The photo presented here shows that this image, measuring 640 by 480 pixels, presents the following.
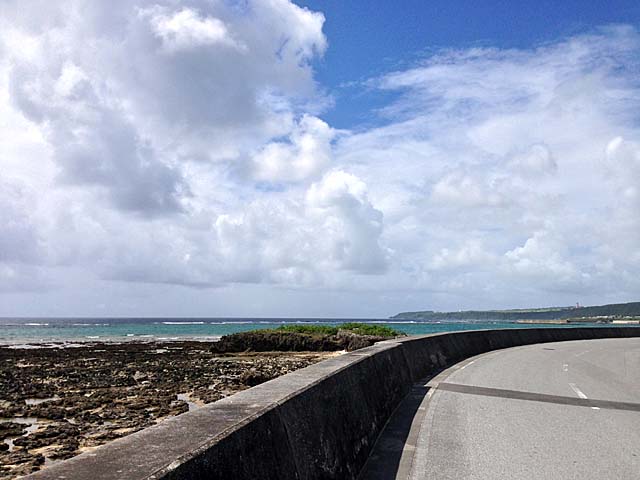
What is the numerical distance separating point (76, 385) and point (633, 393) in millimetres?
17254

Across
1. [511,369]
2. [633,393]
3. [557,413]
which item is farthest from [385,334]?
[557,413]

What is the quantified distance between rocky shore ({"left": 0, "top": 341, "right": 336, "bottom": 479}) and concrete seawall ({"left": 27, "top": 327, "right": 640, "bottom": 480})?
4.78m

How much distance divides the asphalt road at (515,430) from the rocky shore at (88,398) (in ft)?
18.1

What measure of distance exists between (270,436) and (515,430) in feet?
18.9

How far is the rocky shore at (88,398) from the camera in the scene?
34.2 ft

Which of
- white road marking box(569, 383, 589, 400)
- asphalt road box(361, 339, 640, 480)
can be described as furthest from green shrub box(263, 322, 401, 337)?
white road marking box(569, 383, 589, 400)

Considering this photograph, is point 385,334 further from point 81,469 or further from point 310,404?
point 81,469

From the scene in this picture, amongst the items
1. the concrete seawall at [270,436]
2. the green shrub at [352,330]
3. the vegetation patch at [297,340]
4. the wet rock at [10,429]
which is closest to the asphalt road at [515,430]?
the concrete seawall at [270,436]

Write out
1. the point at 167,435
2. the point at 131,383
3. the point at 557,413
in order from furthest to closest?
the point at 131,383, the point at 557,413, the point at 167,435

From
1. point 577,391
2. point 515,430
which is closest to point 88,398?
point 515,430

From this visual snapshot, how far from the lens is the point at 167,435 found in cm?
419

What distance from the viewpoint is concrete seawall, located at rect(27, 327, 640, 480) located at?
3.46m

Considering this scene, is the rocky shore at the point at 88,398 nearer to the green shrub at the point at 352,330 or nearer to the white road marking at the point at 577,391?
the white road marking at the point at 577,391

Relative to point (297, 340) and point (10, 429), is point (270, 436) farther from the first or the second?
point (297, 340)
